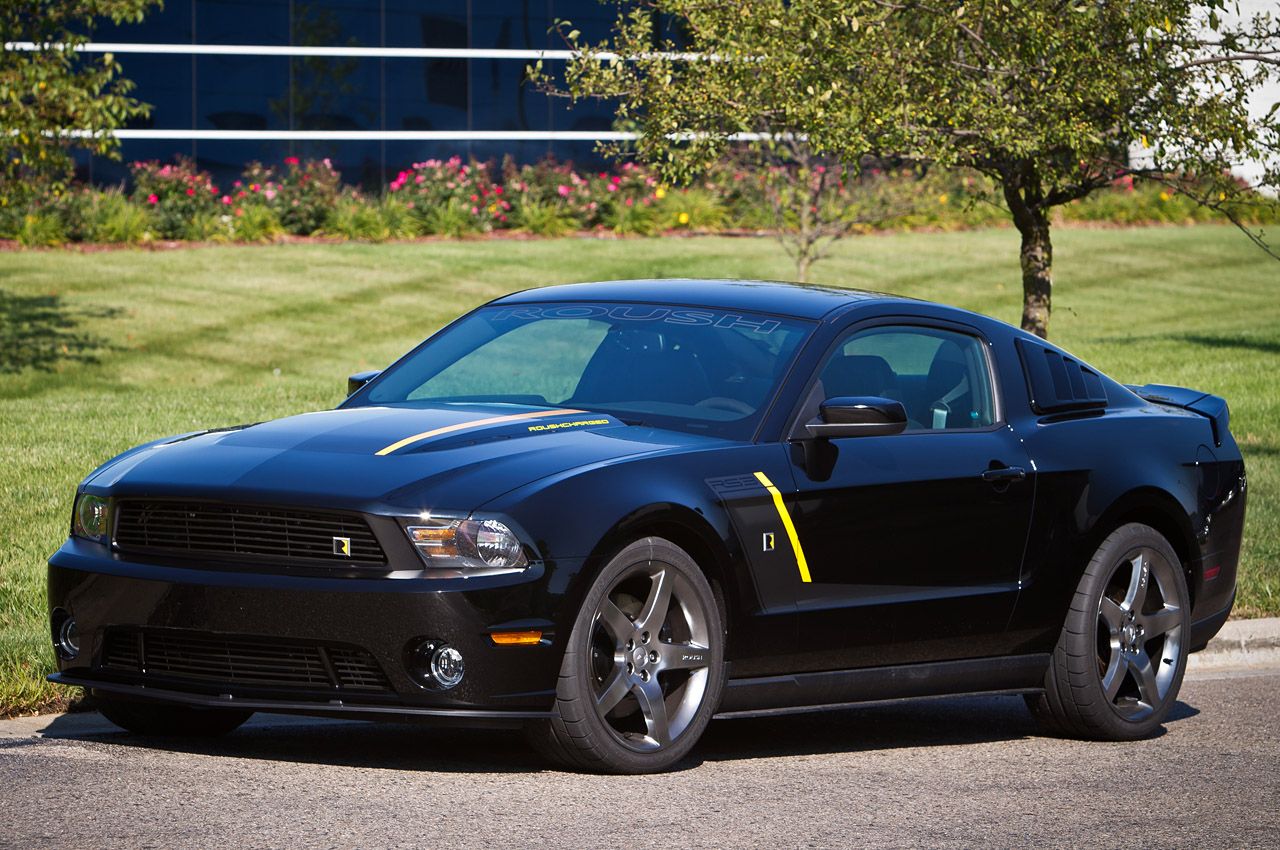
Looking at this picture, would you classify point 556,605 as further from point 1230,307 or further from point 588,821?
point 1230,307

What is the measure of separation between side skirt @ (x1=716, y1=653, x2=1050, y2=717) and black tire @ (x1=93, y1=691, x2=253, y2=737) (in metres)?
1.67

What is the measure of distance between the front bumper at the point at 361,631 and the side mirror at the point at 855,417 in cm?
129

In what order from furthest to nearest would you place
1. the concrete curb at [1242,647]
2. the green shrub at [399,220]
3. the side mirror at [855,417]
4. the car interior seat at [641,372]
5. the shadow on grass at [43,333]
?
the green shrub at [399,220] → the shadow on grass at [43,333] → the concrete curb at [1242,647] → the car interior seat at [641,372] → the side mirror at [855,417]

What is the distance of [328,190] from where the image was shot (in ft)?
103

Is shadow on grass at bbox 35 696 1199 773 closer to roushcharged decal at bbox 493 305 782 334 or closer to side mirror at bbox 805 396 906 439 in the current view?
side mirror at bbox 805 396 906 439

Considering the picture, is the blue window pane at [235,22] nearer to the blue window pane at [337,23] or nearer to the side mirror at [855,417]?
the blue window pane at [337,23]

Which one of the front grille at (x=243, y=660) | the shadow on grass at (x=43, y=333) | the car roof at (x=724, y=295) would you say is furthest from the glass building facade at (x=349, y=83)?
the front grille at (x=243, y=660)

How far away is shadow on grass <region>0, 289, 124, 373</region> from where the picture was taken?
2098 centimetres

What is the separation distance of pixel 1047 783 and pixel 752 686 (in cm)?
106

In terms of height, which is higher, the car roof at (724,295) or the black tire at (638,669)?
the car roof at (724,295)

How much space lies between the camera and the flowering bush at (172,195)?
29859mm

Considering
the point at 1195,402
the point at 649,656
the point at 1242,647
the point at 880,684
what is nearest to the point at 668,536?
the point at 649,656

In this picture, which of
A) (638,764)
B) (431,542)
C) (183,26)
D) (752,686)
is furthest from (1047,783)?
(183,26)

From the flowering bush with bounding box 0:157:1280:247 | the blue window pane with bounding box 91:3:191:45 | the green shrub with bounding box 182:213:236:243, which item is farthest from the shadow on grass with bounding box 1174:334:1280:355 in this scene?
the blue window pane with bounding box 91:3:191:45
